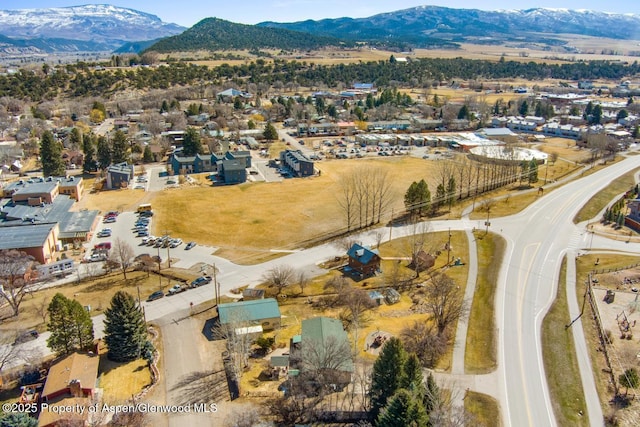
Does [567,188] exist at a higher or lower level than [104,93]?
lower

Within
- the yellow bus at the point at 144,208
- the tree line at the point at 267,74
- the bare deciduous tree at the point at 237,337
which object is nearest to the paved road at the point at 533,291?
the bare deciduous tree at the point at 237,337

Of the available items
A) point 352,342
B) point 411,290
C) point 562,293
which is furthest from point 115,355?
point 562,293

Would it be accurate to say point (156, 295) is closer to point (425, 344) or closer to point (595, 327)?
point (425, 344)

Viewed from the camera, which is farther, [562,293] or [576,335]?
[562,293]

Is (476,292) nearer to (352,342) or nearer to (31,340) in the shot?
(352,342)

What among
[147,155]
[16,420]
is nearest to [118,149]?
[147,155]

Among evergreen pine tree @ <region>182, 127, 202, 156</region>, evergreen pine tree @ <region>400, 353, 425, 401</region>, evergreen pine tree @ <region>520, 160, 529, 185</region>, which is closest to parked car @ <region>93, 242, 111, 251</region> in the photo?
evergreen pine tree @ <region>400, 353, 425, 401</region>

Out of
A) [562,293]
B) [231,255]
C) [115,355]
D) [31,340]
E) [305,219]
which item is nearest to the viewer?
[115,355]

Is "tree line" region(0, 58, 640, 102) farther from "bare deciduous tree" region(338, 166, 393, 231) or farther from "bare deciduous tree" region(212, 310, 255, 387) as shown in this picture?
"bare deciduous tree" region(212, 310, 255, 387)

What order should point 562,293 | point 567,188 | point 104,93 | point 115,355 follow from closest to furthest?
point 115,355, point 562,293, point 567,188, point 104,93
